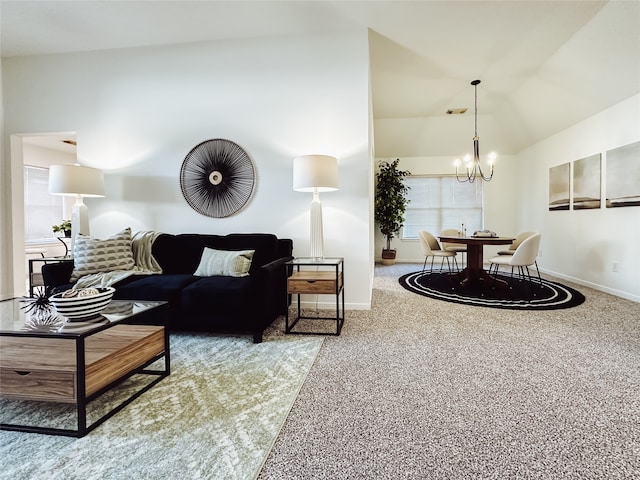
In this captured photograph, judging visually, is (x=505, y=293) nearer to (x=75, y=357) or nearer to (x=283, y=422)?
(x=283, y=422)

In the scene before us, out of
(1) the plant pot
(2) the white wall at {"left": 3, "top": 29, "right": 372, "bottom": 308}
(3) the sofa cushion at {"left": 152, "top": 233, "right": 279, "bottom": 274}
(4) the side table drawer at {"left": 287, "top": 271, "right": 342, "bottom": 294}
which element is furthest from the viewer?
(1) the plant pot

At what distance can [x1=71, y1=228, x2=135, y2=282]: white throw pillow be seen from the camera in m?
2.88

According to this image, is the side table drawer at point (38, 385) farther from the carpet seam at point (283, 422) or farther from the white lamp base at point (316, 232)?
the white lamp base at point (316, 232)

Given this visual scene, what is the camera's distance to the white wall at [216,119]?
3410 millimetres

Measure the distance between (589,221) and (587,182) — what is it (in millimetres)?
543

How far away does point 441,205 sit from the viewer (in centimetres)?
715

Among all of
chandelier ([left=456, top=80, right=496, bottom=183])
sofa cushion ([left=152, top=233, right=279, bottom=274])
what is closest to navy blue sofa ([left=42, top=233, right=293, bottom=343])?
sofa cushion ([left=152, top=233, right=279, bottom=274])

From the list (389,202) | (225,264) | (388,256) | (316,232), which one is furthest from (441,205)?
(225,264)

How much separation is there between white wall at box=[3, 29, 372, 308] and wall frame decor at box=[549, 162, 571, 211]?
3.54 metres

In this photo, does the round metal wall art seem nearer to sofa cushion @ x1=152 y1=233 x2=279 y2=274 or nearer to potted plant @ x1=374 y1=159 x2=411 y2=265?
sofa cushion @ x1=152 y1=233 x2=279 y2=274

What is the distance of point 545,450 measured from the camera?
132 cm

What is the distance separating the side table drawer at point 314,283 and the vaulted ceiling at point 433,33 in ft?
8.32

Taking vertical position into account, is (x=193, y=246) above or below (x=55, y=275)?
above

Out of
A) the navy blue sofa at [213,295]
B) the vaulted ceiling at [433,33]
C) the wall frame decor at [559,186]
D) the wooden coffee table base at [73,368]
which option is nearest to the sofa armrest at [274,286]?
the navy blue sofa at [213,295]
